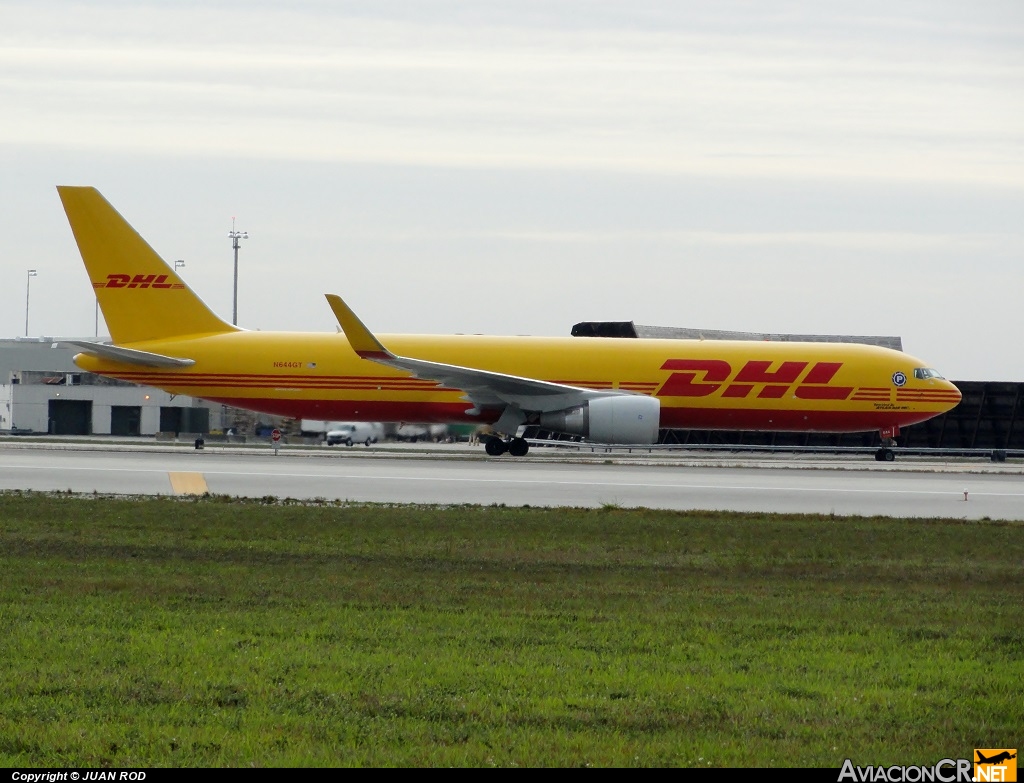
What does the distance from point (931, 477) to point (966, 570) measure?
18590 millimetres

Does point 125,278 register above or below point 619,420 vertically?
above

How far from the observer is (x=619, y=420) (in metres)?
34.0

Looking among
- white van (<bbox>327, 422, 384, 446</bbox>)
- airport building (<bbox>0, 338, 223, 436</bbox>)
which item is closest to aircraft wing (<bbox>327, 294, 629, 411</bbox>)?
white van (<bbox>327, 422, 384, 446</bbox>)

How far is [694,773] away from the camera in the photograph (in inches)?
226

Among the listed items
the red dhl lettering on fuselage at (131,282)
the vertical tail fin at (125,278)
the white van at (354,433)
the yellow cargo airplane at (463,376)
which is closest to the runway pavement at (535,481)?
the yellow cargo airplane at (463,376)

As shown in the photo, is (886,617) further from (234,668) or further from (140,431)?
(140,431)

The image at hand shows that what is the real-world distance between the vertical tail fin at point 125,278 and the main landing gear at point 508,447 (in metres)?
9.37

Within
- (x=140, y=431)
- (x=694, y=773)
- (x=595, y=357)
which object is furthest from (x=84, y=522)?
(x=140, y=431)

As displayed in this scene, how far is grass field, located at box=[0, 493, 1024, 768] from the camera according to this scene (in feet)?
20.4

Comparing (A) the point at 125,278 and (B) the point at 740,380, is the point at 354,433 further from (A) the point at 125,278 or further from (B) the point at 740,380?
(B) the point at 740,380

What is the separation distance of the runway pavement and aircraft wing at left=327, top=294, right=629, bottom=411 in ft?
5.68

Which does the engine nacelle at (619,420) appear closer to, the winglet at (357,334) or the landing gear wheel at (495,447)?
the landing gear wheel at (495,447)

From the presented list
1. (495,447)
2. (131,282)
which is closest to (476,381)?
(495,447)

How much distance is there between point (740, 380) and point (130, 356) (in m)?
17.7
